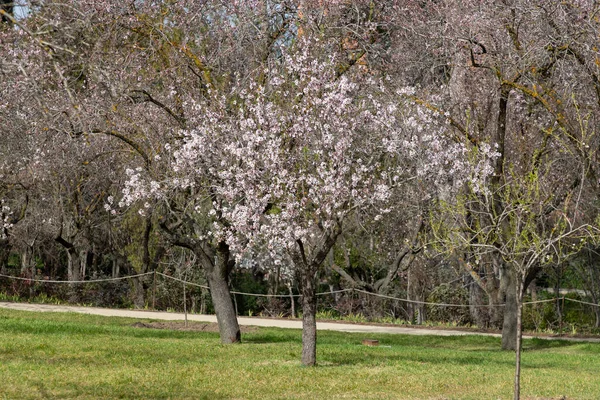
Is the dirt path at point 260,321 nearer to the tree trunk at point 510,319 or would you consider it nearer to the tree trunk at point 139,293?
the tree trunk at point 139,293

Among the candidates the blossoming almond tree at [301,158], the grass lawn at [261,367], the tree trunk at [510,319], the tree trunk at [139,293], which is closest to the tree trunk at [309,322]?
the blossoming almond tree at [301,158]

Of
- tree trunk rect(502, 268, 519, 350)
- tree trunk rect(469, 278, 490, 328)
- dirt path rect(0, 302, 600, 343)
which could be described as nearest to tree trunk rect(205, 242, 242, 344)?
dirt path rect(0, 302, 600, 343)

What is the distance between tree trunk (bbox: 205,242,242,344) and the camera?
53.9ft

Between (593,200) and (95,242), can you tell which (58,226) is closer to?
(95,242)

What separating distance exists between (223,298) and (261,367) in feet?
12.5

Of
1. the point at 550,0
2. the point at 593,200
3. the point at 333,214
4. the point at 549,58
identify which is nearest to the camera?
the point at 333,214

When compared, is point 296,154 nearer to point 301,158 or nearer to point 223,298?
point 301,158

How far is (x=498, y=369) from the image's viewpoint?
543 inches

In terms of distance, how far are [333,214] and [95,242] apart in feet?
50.9

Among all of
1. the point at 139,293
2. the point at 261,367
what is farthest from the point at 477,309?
the point at 261,367

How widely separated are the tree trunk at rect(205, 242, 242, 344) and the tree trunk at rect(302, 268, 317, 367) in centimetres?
338

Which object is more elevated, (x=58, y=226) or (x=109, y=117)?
(x=109, y=117)

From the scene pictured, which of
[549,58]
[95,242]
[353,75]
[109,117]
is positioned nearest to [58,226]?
[95,242]

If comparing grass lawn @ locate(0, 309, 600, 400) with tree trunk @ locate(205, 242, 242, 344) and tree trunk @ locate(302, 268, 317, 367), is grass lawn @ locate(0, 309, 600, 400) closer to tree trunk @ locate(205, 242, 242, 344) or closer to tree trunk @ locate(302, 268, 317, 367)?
tree trunk @ locate(302, 268, 317, 367)
